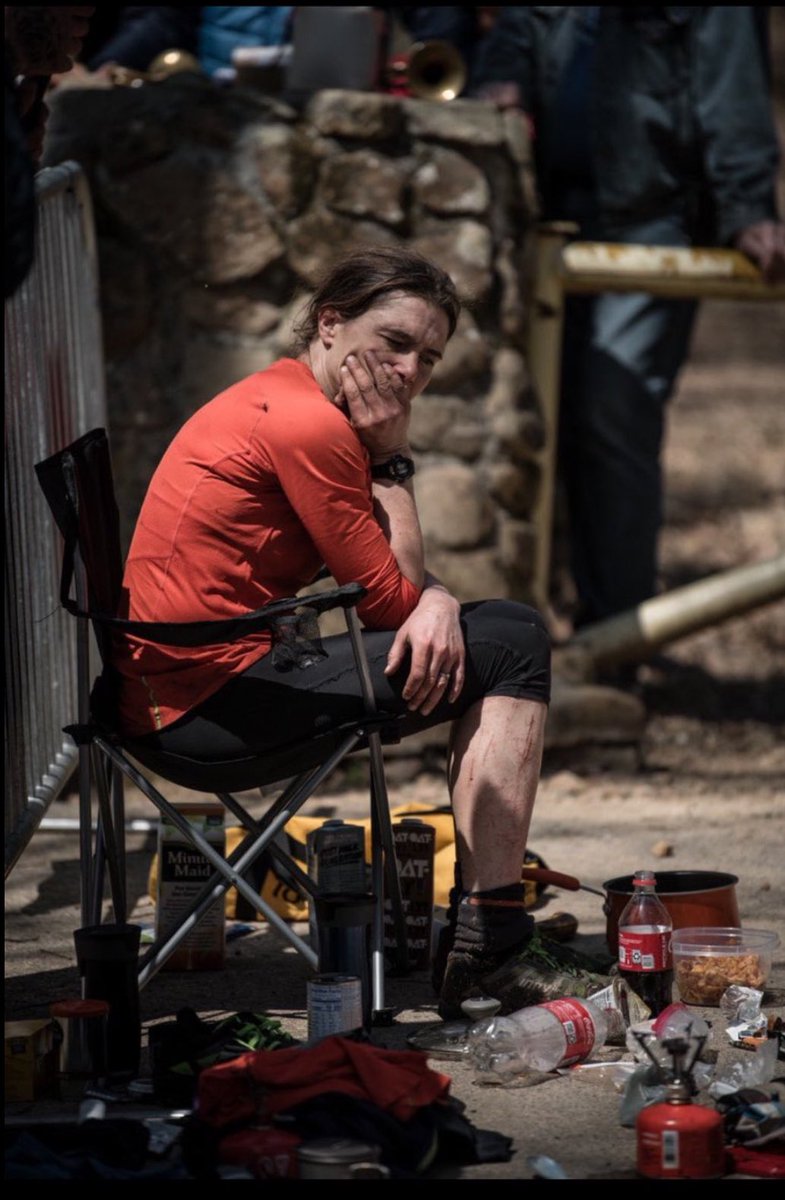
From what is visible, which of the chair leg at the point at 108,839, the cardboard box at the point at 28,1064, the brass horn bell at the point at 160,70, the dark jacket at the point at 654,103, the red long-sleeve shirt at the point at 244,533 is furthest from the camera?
the dark jacket at the point at 654,103

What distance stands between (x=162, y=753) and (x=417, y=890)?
812mm

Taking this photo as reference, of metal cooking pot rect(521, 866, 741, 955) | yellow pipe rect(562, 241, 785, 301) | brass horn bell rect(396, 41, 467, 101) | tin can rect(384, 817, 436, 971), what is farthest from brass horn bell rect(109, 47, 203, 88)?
metal cooking pot rect(521, 866, 741, 955)

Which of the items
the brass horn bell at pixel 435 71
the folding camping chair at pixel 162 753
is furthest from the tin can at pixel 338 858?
the brass horn bell at pixel 435 71

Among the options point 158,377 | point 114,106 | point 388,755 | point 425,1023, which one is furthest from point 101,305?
A: point 425,1023

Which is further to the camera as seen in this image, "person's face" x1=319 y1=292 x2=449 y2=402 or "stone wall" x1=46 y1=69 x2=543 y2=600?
"stone wall" x1=46 y1=69 x2=543 y2=600

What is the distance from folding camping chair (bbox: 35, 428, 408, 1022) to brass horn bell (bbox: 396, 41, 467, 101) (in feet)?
9.15

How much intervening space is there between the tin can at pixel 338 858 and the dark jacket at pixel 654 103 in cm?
322

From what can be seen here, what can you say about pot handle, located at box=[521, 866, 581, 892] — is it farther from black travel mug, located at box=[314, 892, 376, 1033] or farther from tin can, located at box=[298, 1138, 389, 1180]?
tin can, located at box=[298, 1138, 389, 1180]

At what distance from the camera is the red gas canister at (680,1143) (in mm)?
2582

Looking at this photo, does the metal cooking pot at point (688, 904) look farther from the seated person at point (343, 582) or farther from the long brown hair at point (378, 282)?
the long brown hair at point (378, 282)

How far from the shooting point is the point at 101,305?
219 inches

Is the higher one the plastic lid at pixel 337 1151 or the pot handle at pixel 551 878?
the pot handle at pixel 551 878

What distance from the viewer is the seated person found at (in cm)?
340

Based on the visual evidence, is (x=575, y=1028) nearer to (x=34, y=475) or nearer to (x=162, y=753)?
(x=162, y=753)
